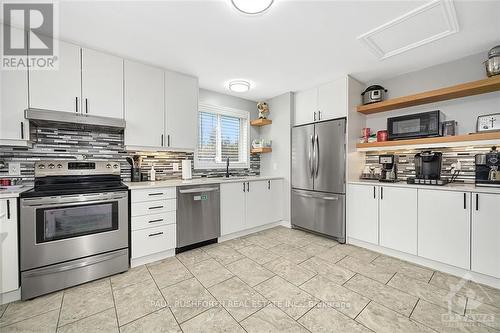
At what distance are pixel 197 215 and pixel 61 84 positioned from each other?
2.13 m

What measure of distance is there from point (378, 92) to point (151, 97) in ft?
10.7

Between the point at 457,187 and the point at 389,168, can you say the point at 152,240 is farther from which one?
the point at 457,187

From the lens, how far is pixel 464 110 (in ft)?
8.57

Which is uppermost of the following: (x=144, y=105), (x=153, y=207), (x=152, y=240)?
(x=144, y=105)

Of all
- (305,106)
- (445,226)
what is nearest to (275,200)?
(305,106)

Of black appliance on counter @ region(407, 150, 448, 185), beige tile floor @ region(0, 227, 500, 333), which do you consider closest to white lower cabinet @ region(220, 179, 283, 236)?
beige tile floor @ region(0, 227, 500, 333)

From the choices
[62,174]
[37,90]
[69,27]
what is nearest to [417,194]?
[62,174]

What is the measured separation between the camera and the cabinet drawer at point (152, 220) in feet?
7.82

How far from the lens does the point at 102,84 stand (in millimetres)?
2436

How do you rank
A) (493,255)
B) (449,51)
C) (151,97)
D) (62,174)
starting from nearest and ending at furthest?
(493,255), (62,174), (449,51), (151,97)

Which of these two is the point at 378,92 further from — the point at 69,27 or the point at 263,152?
the point at 69,27

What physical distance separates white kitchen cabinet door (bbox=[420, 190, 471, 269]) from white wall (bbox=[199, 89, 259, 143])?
9.96ft

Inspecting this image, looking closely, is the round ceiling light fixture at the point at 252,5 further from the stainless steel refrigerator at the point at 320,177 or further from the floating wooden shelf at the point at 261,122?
the floating wooden shelf at the point at 261,122

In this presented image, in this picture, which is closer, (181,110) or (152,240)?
(152,240)
